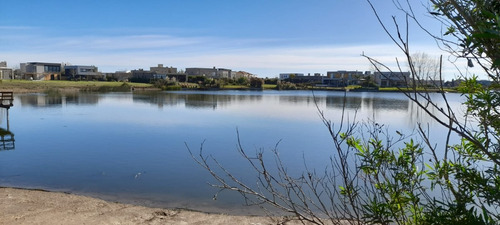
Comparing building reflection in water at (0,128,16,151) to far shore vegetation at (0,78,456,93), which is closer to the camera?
building reflection in water at (0,128,16,151)

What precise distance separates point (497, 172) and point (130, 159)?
1180 centimetres

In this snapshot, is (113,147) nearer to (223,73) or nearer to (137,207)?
(137,207)

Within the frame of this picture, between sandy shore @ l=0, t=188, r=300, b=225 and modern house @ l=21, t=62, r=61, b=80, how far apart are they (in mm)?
91655

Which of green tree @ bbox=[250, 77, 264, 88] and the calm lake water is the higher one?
green tree @ bbox=[250, 77, 264, 88]

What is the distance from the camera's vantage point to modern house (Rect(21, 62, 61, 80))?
88.1 meters

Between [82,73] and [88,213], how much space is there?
100m

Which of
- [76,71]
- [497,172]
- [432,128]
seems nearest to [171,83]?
[76,71]

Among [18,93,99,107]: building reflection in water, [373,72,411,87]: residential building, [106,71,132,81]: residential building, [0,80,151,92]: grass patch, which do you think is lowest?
[18,93,99,107]: building reflection in water

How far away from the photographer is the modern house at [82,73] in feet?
315

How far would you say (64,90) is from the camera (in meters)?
62.2

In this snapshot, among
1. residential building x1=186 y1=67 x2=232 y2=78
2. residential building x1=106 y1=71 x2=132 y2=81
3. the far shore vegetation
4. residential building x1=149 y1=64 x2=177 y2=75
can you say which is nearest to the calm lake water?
the far shore vegetation

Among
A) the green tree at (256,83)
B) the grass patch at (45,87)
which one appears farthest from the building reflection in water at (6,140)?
the green tree at (256,83)

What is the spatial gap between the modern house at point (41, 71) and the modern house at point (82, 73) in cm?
247

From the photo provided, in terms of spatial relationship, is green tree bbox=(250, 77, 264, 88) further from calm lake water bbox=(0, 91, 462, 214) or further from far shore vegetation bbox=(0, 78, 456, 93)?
calm lake water bbox=(0, 91, 462, 214)
